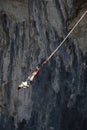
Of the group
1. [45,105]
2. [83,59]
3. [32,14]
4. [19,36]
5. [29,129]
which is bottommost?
[29,129]

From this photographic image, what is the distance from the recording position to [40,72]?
579 centimetres

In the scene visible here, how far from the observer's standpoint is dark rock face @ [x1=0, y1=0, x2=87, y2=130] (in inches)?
225

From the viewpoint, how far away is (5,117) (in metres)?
5.65

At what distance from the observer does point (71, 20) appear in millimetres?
6000

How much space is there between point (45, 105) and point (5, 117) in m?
0.69

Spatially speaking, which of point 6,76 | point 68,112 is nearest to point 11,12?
point 6,76

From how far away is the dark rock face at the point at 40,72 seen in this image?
5707mm

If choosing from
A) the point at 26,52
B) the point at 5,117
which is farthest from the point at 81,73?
the point at 5,117

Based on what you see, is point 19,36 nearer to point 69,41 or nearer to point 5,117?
point 69,41

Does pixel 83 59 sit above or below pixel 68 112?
above

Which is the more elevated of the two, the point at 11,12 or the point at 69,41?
the point at 11,12

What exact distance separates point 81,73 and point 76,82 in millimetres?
181

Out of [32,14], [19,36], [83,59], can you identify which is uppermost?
[32,14]

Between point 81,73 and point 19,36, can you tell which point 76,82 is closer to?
point 81,73
